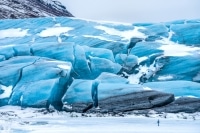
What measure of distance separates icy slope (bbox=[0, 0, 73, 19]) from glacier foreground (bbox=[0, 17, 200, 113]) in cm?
2375

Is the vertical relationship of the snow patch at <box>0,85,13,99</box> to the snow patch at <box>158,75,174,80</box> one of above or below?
below

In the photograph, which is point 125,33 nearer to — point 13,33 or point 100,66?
point 100,66

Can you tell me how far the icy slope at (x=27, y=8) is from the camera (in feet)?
160

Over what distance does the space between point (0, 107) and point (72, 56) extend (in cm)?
486

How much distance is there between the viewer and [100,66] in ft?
61.1

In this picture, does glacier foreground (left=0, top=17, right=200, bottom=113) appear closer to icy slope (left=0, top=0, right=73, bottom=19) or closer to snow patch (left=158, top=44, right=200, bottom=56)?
snow patch (left=158, top=44, right=200, bottom=56)

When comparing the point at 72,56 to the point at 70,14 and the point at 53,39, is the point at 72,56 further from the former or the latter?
the point at 70,14

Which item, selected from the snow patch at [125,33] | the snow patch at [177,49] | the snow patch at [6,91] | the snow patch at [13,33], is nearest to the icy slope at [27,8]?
the snow patch at [13,33]

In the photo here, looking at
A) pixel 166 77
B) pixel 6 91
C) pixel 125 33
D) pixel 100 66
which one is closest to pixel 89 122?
pixel 6 91

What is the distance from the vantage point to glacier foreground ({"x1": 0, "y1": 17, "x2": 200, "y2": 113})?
1517 centimetres

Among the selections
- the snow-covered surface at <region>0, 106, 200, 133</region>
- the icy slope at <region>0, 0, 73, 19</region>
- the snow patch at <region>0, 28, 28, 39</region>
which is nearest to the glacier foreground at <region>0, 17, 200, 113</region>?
the snow patch at <region>0, 28, 28, 39</region>

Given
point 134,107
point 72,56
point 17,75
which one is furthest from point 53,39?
point 134,107

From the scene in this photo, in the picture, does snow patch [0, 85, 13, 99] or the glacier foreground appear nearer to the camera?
the glacier foreground

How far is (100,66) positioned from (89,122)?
6.32 metres
